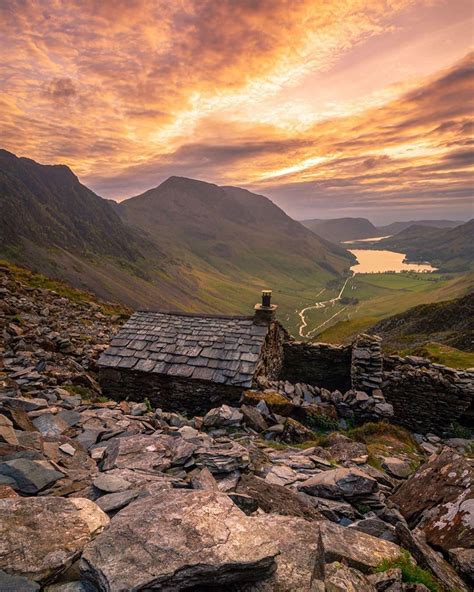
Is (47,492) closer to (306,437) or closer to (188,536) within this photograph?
(188,536)

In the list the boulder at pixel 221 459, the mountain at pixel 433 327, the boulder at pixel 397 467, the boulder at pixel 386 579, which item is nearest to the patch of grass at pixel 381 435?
the boulder at pixel 397 467

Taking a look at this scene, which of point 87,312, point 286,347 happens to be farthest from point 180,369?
point 87,312

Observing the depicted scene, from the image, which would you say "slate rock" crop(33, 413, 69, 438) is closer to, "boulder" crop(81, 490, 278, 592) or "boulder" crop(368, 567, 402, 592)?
"boulder" crop(81, 490, 278, 592)

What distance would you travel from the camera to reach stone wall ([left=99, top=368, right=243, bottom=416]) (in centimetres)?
1376

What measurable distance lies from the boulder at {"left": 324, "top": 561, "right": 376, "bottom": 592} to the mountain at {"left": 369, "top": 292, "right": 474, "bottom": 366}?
3739 centimetres

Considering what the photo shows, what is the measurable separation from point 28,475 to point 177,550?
3.41m

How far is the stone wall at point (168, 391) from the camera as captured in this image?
45.1ft

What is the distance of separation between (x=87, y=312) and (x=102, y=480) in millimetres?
27132

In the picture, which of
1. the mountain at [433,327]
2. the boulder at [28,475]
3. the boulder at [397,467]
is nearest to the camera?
the boulder at [28,475]

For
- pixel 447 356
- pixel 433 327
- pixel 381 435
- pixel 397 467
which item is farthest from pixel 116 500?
pixel 433 327

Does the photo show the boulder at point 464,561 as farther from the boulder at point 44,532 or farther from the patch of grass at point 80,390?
the patch of grass at point 80,390

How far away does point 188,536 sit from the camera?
12.3ft

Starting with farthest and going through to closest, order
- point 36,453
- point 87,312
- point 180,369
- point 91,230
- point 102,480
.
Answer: point 91,230, point 87,312, point 180,369, point 36,453, point 102,480

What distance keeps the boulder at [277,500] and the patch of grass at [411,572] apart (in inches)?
56.1
